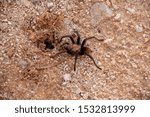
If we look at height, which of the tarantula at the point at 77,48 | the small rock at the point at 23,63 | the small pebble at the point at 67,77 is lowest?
the small pebble at the point at 67,77

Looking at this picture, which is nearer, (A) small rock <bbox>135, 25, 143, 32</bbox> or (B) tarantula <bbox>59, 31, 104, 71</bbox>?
(B) tarantula <bbox>59, 31, 104, 71</bbox>

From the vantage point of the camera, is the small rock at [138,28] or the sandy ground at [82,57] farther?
the small rock at [138,28]

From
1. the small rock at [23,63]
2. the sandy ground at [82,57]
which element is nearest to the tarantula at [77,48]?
the sandy ground at [82,57]

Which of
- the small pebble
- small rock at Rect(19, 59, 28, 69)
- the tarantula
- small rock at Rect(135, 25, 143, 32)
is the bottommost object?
the small pebble

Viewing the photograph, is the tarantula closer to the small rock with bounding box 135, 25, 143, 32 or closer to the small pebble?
the small pebble

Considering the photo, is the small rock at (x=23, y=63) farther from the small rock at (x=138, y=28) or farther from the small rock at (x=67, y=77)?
the small rock at (x=138, y=28)

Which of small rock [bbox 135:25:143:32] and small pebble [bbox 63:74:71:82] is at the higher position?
small rock [bbox 135:25:143:32]

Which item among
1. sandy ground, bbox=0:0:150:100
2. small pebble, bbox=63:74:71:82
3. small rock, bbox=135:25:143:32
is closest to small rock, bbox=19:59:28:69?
sandy ground, bbox=0:0:150:100

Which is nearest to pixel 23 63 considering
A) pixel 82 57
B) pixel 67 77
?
pixel 67 77
